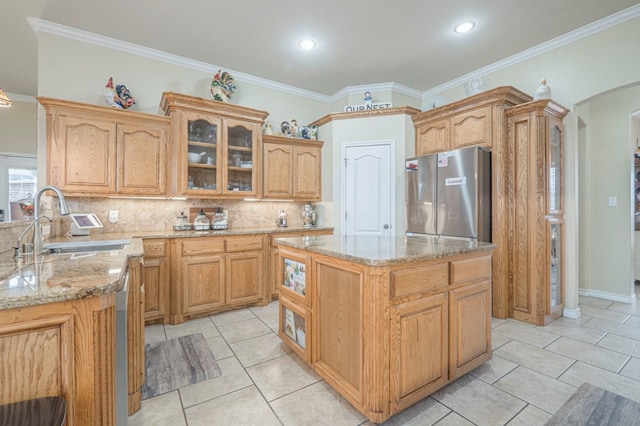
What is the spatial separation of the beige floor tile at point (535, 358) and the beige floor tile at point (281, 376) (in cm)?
153

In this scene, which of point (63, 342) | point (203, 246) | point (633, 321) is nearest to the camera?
point (63, 342)

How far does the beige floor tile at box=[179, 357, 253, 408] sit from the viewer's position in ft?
5.91

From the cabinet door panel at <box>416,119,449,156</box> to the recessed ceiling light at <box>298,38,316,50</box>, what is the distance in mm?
1727

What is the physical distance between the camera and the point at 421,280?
5.38ft

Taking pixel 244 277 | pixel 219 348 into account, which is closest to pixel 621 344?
pixel 219 348

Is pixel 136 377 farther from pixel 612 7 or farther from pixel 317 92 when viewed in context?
pixel 612 7

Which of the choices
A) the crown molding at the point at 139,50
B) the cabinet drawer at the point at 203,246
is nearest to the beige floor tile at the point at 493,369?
the cabinet drawer at the point at 203,246

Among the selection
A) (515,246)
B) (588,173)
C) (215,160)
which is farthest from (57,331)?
(588,173)

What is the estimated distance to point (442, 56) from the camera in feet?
11.4

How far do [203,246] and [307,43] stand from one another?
8.11 ft

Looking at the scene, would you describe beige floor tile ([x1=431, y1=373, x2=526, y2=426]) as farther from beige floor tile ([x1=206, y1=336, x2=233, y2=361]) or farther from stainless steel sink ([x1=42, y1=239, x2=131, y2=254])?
stainless steel sink ([x1=42, y1=239, x2=131, y2=254])

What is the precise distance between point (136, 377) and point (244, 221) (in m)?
2.44

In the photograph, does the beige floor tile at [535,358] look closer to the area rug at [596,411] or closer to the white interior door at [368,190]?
the area rug at [596,411]

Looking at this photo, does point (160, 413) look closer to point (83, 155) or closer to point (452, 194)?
point (83, 155)
